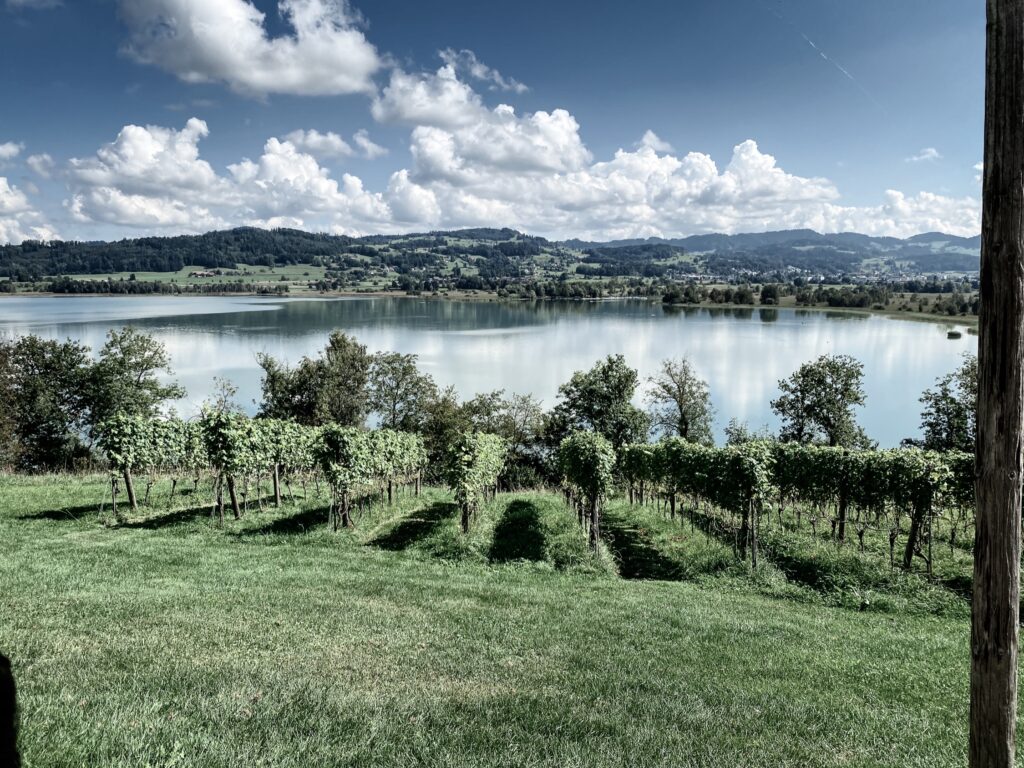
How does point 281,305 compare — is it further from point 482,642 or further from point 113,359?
point 482,642

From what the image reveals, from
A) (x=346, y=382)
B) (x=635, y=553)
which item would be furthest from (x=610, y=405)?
(x=635, y=553)

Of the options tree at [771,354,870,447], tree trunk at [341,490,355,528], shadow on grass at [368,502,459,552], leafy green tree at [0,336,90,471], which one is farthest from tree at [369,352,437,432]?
tree trunk at [341,490,355,528]

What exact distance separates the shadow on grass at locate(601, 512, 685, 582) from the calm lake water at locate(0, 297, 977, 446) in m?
38.4

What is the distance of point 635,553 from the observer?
18.5m

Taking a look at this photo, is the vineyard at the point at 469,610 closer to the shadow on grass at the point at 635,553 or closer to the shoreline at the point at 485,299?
the shadow on grass at the point at 635,553

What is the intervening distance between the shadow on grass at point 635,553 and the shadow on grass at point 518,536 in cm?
253

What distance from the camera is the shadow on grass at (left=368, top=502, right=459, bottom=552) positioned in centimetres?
1844

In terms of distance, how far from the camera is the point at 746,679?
7.52 meters

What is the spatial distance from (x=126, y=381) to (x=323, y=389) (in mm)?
13493

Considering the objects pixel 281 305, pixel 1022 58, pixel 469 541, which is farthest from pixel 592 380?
pixel 281 305

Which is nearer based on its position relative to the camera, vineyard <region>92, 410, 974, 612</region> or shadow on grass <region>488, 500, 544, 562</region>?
vineyard <region>92, 410, 974, 612</region>

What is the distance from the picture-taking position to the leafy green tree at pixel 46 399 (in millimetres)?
38250

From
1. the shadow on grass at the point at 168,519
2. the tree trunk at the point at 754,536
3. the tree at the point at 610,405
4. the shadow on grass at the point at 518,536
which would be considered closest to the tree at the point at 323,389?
the tree at the point at 610,405

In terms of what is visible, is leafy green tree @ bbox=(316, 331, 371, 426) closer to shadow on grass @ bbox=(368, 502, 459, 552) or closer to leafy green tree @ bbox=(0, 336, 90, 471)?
leafy green tree @ bbox=(0, 336, 90, 471)
